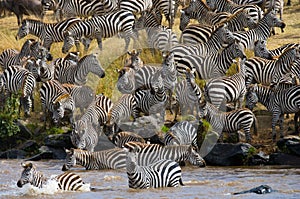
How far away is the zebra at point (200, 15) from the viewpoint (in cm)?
2778

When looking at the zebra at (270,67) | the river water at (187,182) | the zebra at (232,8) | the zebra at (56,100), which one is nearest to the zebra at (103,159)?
the river water at (187,182)

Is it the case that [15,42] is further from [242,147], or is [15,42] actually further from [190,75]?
[242,147]

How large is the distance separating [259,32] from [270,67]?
245 cm

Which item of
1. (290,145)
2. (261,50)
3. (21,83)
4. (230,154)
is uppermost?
(261,50)

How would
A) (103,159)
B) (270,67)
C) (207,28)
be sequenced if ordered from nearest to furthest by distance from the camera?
(103,159) → (270,67) → (207,28)

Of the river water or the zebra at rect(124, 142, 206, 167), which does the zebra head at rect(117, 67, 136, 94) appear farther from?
the zebra at rect(124, 142, 206, 167)

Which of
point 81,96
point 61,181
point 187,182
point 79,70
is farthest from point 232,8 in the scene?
point 61,181

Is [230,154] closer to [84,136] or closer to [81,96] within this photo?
[84,136]

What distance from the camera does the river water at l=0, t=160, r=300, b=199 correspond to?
1727 centimetres

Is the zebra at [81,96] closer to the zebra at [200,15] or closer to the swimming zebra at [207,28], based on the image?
the swimming zebra at [207,28]

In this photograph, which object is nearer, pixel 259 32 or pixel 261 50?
pixel 261 50

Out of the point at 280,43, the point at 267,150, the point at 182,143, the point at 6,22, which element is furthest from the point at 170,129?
the point at 6,22

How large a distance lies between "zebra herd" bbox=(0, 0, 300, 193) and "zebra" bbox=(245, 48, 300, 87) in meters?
0.02

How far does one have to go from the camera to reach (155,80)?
75.2 ft
